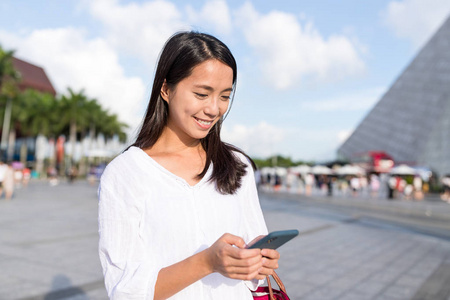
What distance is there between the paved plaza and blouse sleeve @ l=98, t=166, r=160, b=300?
3.40 m

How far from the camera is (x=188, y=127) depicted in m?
1.48

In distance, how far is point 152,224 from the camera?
4.48ft

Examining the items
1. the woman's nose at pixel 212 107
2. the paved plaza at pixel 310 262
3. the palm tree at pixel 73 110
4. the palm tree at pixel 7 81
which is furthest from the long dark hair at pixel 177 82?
the palm tree at pixel 73 110

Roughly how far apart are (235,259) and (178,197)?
1.19 ft

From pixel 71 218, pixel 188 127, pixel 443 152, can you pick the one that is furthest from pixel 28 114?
pixel 188 127

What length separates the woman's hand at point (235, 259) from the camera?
1.12 m

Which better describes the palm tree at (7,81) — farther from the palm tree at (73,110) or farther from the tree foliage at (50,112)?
the palm tree at (73,110)

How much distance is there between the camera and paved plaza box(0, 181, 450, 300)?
4684mm

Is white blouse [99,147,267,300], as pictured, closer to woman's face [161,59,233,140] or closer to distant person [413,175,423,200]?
woman's face [161,59,233,140]

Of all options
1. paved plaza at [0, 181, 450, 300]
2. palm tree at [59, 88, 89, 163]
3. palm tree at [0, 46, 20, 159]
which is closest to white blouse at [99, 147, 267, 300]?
paved plaza at [0, 181, 450, 300]

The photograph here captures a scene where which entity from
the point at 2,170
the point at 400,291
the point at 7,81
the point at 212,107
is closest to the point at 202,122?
the point at 212,107

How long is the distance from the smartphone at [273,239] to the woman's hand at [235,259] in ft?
0.07

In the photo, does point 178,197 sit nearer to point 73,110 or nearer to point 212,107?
point 212,107

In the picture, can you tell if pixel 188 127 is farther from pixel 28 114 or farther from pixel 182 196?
pixel 28 114
